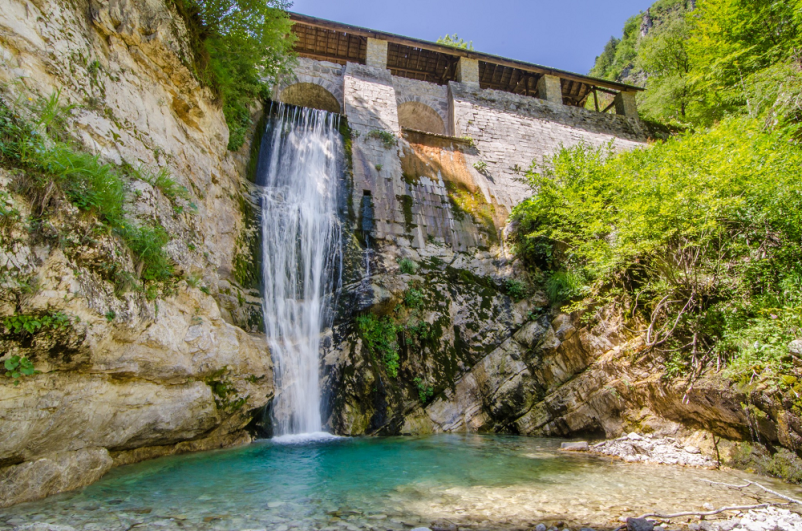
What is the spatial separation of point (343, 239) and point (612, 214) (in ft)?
17.8

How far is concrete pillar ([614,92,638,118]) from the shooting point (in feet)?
54.5

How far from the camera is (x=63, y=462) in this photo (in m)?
3.15

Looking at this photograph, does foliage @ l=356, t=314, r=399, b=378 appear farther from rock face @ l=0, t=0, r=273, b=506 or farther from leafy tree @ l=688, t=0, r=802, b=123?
leafy tree @ l=688, t=0, r=802, b=123

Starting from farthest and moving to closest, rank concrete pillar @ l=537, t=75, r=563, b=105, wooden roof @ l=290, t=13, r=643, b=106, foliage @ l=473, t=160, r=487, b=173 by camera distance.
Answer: concrete pillar @ l=537, t=75, r=563, b=105, wooden roof @ l=290, t=13, r=643, b=106, foliage @ l=473, t=160, r=487, b=173

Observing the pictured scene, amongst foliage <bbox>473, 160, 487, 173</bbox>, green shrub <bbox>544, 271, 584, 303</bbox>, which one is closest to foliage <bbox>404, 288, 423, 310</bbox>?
green shrub <bbox>544, 271, 584, 303</bbox>

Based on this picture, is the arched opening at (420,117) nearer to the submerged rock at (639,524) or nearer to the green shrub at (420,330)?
the green shrub at (420,330)

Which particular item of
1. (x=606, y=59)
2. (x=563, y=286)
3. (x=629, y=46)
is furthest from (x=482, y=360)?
(x=606, y=59)

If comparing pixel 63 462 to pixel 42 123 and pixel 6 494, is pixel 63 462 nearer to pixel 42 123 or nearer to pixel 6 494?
pixel 6 494

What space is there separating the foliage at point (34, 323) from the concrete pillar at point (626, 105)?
1965 cm

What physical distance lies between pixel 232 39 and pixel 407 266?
550 centimetres

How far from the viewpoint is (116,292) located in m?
3.44

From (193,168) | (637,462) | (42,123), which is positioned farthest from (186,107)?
(637,462)

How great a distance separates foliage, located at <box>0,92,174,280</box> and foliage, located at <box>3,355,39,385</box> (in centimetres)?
107

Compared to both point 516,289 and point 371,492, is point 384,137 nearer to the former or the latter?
point 516,289
